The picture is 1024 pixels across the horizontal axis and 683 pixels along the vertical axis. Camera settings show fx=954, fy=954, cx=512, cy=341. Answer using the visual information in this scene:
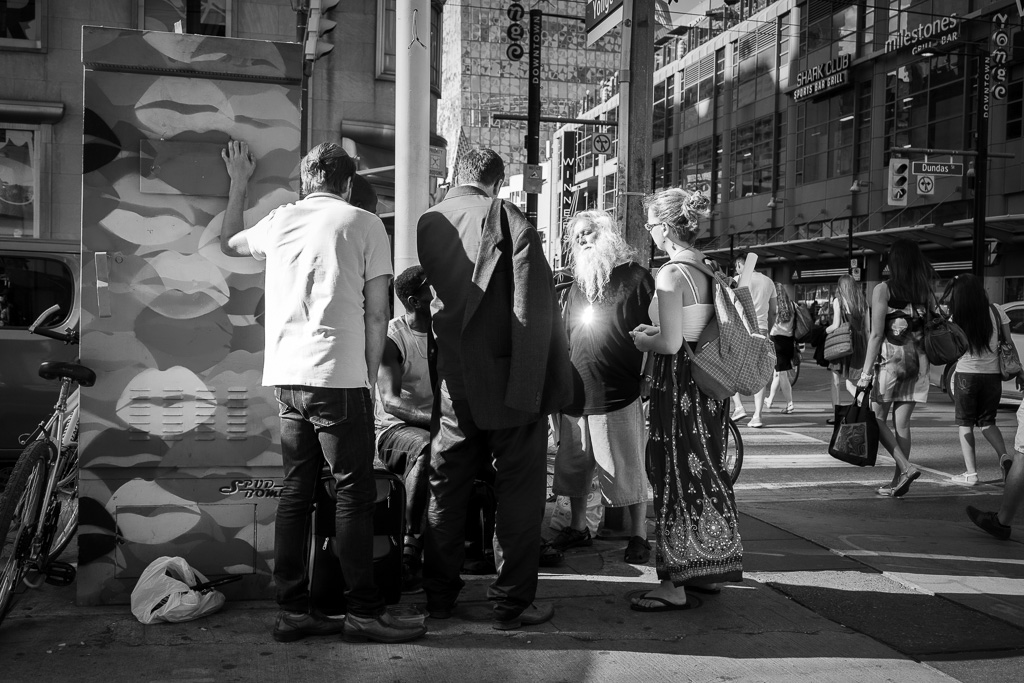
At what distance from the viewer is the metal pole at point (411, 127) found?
6391 millimetres

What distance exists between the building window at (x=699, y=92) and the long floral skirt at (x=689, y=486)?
1885 inches

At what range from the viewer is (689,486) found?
174 inches

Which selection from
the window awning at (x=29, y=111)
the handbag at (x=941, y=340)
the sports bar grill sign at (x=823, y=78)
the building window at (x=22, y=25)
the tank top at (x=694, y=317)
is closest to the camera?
the tank top at (x=694, y=317)

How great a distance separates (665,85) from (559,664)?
56278mm

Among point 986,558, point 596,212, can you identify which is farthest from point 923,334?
point 596,212

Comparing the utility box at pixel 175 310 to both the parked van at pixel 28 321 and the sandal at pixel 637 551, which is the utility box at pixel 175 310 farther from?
the parked van at pixel 28 321

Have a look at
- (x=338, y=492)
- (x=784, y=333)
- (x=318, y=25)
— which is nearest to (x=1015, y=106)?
(x=784, y=333)

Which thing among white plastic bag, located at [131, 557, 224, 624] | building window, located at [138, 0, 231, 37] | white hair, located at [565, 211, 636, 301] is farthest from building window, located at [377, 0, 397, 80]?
white plastic bag, located at [131, 557, 224, 624]

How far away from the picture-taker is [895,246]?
7.02 metres

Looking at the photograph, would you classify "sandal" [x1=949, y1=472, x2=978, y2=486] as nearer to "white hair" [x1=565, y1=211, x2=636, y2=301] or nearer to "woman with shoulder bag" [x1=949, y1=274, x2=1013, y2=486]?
"woman with shoulder bag" [x1=949, y1=274, x2=1013, y2=486]

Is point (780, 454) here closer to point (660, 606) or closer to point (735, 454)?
point (735, 454)

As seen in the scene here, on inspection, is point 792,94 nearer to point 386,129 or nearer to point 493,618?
point 386,129

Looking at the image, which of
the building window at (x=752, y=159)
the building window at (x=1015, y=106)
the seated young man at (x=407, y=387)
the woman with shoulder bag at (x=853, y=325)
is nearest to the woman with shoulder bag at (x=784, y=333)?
the woman with shoulder bag at (x=853, y=325)

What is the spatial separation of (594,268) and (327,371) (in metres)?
1.90
